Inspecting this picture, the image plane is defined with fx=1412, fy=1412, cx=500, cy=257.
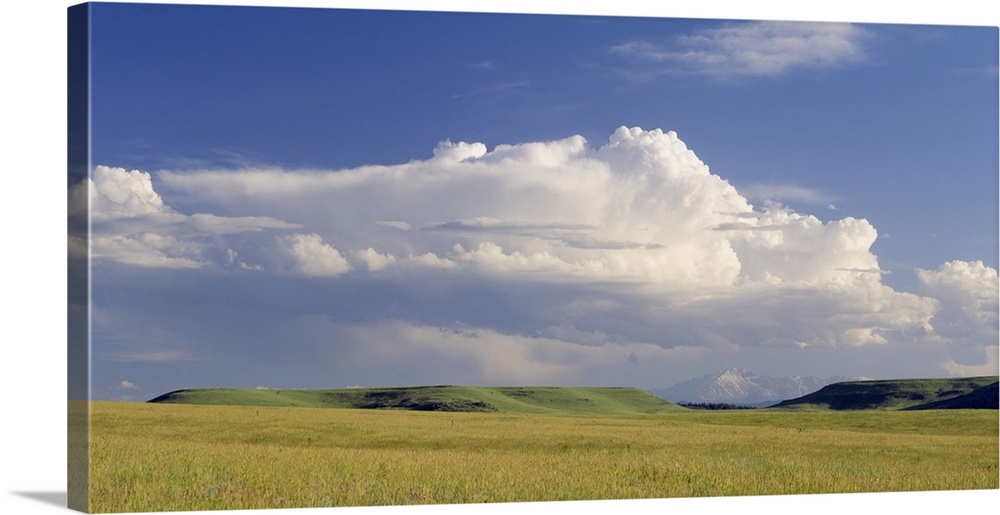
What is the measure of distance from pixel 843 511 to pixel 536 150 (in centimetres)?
930

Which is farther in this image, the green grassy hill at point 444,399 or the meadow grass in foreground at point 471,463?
the green grassy hill at point 444,399

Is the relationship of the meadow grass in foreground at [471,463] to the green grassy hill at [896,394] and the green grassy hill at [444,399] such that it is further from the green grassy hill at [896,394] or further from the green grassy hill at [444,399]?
the green grassy hill at [444,399]

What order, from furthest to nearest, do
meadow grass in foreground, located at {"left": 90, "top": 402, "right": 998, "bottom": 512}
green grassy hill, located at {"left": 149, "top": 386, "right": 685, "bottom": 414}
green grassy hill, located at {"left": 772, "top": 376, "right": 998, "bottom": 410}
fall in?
green grassy hill, located at {"left": 149, "top": 386, "right": 685, "bottom": 414} < green grassy hill, located at {"left": 772, "top": 376, "right": 998, "bottom": 410} < meadow grass in foreground, located at {"left": 90, "top": 402, "right": 998, "bottom": 512}

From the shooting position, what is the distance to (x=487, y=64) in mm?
28781

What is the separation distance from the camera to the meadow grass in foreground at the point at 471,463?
81.4 feet

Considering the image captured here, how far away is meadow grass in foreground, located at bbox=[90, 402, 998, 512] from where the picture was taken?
24812 mm

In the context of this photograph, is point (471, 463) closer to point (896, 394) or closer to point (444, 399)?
point (896, 394)

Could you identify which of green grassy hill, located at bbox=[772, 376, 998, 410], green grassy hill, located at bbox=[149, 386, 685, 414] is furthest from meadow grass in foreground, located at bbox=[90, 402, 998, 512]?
green grassy hill, located at bbox=[149, 386, 685, 414]

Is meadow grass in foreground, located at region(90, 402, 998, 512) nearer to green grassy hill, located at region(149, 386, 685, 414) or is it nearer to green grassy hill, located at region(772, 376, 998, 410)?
green grassy hill, located at region(772, 376, 998, 410)

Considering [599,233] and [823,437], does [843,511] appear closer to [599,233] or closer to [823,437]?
[599,233]

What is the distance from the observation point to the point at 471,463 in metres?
28.8

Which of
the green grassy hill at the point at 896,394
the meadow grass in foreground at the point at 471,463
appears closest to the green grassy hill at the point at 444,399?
the green grassy hill at the point at 896,394

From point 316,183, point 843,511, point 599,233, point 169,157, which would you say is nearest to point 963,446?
point 843,511

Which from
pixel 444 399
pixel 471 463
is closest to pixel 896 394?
pixel 471 463
